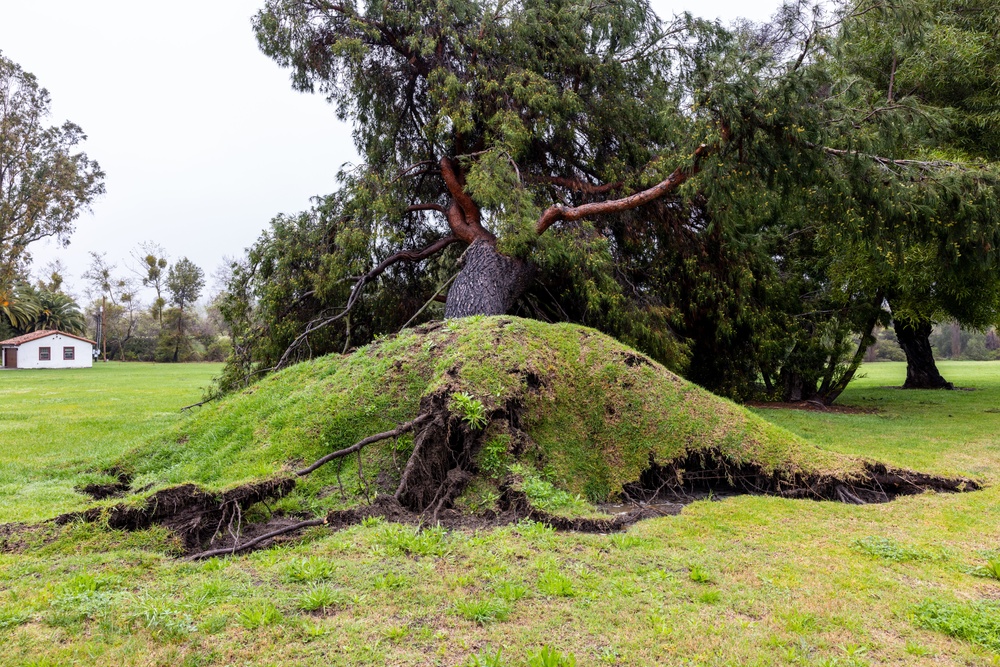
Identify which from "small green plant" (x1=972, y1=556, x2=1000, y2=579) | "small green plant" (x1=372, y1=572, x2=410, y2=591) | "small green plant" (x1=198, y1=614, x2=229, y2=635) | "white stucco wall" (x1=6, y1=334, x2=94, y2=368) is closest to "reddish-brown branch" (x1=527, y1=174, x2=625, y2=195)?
"small green plant" (x1=972, y1=556, x2=1000, y2=579)

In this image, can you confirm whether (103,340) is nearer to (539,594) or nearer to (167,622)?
(167,622)

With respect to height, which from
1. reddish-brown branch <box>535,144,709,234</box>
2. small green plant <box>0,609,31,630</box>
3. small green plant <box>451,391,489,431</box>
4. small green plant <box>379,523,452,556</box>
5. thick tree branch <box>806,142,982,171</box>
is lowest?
small green plant <box>0,609,31,630</box>

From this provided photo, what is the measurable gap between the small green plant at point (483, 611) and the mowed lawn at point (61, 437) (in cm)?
379

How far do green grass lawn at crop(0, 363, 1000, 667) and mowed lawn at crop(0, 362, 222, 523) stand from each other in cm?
45

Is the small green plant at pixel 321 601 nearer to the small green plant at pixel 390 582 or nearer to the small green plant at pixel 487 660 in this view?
the small green plant at pixel 390 582

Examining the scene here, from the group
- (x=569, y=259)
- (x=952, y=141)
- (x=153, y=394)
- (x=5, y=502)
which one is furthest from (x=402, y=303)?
(x=952, y=141)

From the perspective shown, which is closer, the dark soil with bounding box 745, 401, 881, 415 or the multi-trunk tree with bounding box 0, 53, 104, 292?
the dark soil with bounding box 745, 401, 881, 415

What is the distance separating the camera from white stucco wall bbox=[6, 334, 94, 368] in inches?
1596

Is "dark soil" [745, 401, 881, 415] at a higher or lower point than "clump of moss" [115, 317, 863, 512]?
lower

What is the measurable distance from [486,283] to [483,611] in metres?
7.46

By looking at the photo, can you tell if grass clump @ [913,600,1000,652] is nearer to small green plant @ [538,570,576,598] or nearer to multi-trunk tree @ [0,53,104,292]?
small green plant @ [538,570,576,598]

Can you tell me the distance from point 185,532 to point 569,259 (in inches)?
286

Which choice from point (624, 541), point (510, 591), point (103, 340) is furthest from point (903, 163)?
point (103, 340)

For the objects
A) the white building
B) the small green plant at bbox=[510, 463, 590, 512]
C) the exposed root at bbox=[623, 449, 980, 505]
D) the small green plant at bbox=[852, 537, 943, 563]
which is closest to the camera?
the small green plant at bbox=[852, 537, 943, 563]
